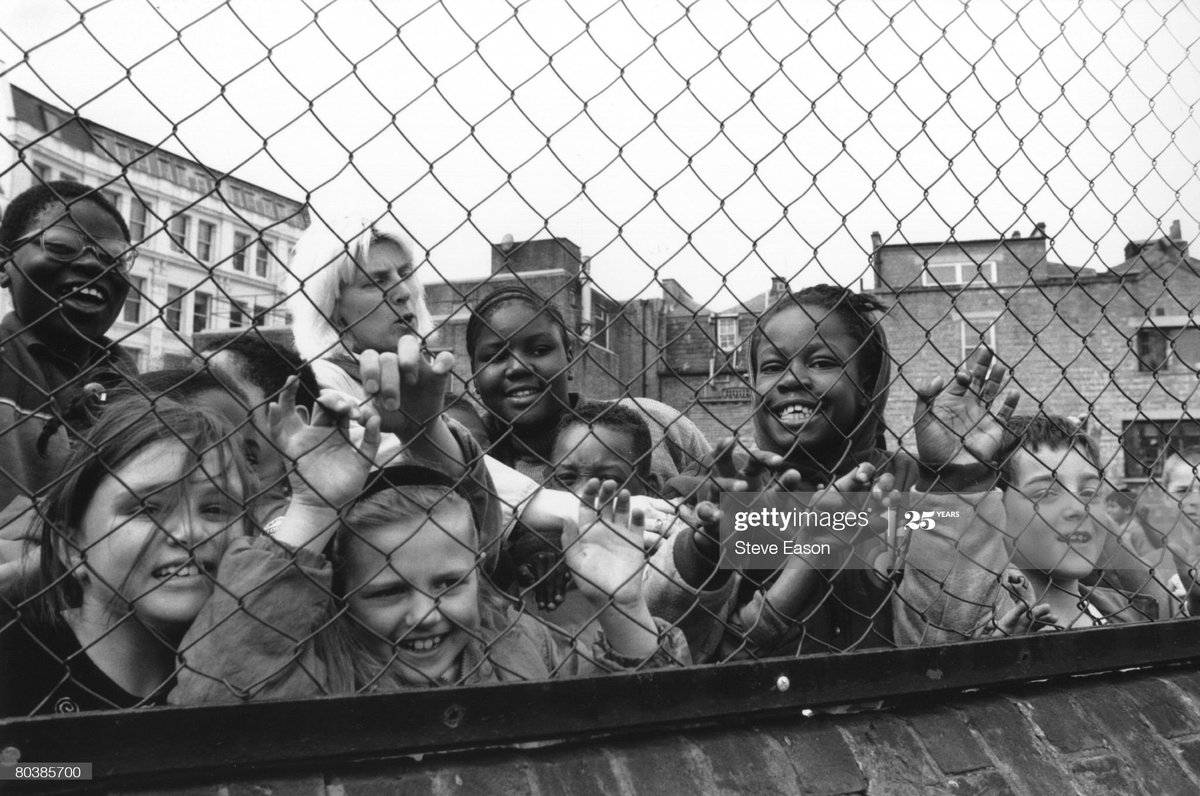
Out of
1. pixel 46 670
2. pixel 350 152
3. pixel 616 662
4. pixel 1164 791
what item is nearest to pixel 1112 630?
pixel 1164 791

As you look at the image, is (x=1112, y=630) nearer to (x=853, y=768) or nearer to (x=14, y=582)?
(x=853, y=768)

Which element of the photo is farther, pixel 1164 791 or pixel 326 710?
pixel 1164 791

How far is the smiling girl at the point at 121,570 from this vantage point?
150cm

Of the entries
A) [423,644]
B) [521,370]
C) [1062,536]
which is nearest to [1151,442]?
[1062,536]

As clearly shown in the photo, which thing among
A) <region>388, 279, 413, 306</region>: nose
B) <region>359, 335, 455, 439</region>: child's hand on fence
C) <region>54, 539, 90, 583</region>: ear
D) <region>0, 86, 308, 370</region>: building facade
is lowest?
<region>54, 539, 90, 583</region>: ear

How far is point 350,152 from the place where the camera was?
141 centimetres

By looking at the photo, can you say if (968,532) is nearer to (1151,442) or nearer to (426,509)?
(426,509)

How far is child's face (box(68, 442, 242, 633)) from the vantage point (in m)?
1.51

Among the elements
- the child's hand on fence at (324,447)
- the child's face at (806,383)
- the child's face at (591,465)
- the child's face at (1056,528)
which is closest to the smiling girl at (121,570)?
the child's hand on fence at (324,447)

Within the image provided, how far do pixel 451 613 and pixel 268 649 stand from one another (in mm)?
369

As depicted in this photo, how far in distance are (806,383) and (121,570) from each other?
1.62 meters

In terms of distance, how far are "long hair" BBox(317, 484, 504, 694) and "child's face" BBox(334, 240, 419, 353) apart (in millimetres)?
831

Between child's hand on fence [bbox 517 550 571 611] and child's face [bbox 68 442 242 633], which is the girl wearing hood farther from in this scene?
child's face [bbox 68 442 242 633]

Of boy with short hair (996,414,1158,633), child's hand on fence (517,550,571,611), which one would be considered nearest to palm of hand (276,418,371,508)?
child's hand on fence (517,550,571,611)
